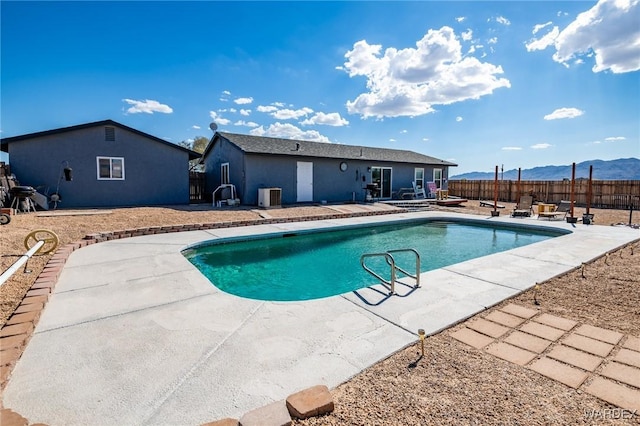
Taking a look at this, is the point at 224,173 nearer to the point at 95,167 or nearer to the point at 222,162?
the point at 222,162

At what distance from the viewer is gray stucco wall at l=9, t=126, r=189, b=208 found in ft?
38.1

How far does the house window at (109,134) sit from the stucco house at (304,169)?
452cm

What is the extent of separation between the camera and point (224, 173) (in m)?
15.8

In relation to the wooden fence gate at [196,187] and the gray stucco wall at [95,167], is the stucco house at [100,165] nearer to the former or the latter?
the gray stucco wall at [95,167]

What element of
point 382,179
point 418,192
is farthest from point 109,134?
point 418,192

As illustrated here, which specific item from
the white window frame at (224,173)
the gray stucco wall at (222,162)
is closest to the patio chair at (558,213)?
the gray stucco wall at (222,162)

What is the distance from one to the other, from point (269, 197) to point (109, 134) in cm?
706

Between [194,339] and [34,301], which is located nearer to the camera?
[194,339]

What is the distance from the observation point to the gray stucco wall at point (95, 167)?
1161 centimetres

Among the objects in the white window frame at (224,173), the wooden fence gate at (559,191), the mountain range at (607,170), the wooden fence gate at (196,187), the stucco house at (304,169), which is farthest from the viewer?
the mountain range at (607,170)

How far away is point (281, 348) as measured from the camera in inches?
101

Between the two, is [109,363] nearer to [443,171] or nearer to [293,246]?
[293,246]

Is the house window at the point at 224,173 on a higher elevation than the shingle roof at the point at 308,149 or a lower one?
lower

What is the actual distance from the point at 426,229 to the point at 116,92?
51.9 feet
